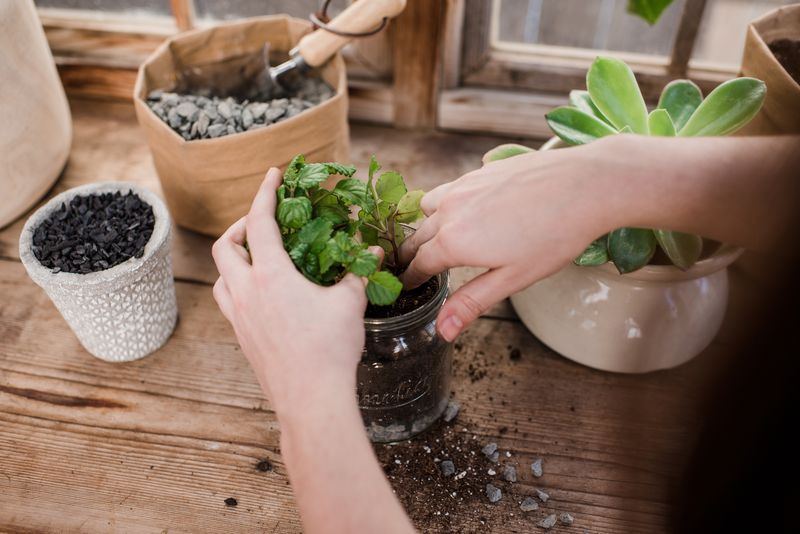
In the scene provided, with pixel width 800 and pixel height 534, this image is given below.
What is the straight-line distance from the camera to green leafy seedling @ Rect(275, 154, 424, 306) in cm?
65

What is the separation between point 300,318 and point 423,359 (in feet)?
0.73

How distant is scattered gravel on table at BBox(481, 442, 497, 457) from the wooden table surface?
10mm

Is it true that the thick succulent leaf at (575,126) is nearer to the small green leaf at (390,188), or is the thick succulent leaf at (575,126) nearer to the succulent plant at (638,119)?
the succulent plant at (638,119)

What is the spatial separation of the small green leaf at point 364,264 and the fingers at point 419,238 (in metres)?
0.09

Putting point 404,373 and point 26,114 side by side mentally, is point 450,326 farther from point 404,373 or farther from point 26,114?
point 26,114

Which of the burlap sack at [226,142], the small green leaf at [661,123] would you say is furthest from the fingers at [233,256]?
the small green leaf at [661,123]

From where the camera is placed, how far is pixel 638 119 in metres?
0.83

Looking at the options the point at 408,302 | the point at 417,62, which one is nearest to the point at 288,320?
the point at 408,302

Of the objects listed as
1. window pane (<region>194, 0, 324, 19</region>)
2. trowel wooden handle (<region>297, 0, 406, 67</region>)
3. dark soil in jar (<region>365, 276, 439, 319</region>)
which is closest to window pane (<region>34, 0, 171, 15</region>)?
window pane (<region>194, 0, 324, 19</region>)

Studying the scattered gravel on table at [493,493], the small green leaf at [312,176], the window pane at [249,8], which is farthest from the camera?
the window pane at [249,8]

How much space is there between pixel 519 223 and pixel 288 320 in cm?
23

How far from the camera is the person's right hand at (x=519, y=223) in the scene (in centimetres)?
63

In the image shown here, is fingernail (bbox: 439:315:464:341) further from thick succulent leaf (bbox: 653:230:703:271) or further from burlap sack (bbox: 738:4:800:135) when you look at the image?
burlap sack (bbox: 738:4:800:135)

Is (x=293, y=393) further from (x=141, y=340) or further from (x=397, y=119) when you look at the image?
(x=397, y=119)
